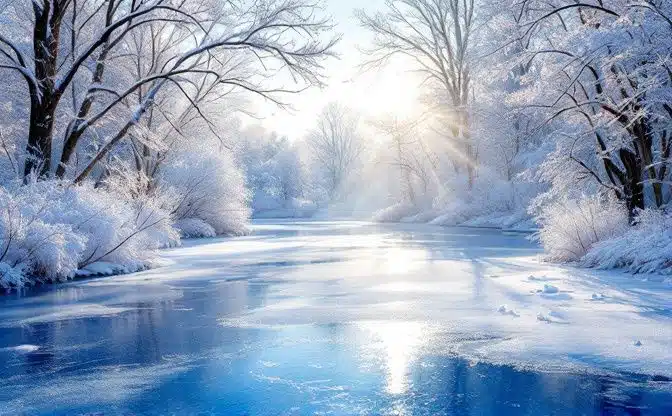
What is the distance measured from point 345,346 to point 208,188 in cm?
2157

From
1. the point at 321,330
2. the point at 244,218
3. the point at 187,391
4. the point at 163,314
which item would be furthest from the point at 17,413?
the point at 244,218

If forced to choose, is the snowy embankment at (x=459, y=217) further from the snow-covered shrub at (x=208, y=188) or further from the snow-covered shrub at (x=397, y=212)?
the snow-covered shrub at (x=208, y=188)

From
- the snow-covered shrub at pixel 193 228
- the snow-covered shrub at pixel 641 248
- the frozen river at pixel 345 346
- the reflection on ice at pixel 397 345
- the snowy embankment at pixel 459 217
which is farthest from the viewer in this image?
the snowy embankment at pixel 459 217

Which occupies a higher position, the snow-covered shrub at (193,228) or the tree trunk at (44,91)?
the tree trunk at (44,91)

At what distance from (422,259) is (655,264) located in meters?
5.28

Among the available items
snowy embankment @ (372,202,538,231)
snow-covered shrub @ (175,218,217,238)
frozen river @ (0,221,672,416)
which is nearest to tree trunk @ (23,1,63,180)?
frozen river @ (0,221,672,416)

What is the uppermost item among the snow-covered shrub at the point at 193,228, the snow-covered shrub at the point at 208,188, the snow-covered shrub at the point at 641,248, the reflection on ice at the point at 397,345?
the snow-covered shrub at the point at 208,188

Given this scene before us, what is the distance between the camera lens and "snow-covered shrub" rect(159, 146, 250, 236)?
26141 millimetres

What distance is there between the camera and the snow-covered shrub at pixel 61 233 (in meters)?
9.93

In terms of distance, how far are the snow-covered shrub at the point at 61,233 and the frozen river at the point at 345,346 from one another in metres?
0.59

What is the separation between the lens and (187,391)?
440 centimetres

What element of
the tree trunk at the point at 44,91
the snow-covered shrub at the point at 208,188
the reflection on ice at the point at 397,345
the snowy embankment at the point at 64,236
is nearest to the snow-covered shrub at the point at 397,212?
the snow-covered shrub at the point at 208,188

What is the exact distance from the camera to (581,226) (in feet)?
41.1

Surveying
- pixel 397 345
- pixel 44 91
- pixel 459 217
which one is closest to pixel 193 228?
pixel 44 91
